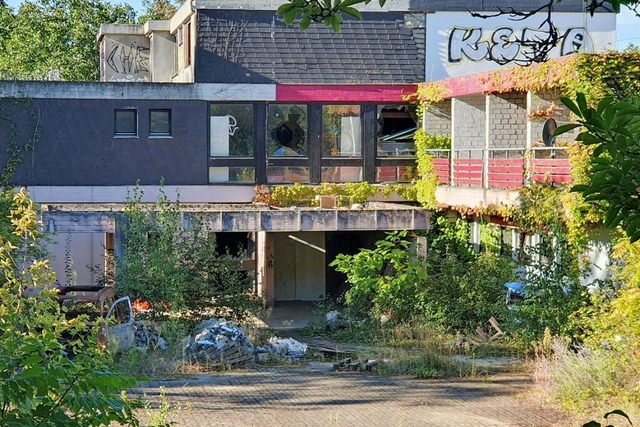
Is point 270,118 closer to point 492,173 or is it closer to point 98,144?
point 98,144

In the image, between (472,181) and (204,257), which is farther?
(472,181)

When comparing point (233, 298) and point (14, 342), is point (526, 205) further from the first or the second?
point (14, 342)

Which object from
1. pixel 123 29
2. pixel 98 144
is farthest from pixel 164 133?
pixel 123 29

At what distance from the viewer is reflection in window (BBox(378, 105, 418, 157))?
100 feet

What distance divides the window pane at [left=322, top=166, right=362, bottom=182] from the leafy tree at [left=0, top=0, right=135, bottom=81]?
26.2m

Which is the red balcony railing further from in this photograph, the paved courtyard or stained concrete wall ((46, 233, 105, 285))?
stained concrete wall ((46, 233, 105, 285))

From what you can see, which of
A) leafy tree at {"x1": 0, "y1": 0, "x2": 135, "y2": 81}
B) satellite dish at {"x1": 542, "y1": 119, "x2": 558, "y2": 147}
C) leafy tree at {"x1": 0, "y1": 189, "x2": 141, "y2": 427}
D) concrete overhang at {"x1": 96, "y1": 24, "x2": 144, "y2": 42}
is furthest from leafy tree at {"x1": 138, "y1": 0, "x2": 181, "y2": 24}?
leafy tree at {"x1": 0, "y1": 189, "x2": 141, "y2": 427}

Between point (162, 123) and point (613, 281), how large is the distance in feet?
49.5

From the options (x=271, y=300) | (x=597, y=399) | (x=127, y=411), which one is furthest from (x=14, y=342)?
(x=271, y=300)

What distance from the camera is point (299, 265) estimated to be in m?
30.9

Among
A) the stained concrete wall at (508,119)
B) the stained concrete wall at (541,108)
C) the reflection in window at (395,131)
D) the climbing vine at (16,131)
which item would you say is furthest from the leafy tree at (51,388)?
the reflection in window at (395,131)

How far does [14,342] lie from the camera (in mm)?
6449

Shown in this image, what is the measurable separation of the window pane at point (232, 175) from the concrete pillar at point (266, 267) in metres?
1.76

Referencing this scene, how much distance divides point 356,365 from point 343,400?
9.25ft
